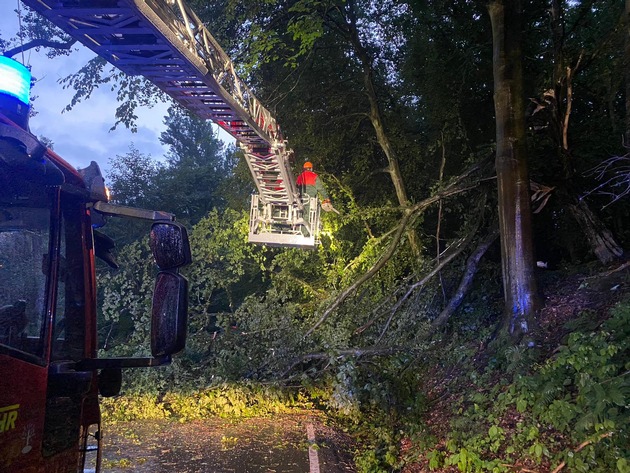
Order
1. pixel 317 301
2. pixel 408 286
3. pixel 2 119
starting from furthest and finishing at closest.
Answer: pixel 317 301, pixel 408 286, pixel 2 119

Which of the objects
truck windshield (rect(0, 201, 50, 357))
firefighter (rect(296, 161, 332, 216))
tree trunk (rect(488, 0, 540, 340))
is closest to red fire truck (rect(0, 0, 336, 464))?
truck windshield (rect(0, 201, 50, 357))

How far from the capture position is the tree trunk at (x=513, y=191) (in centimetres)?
717

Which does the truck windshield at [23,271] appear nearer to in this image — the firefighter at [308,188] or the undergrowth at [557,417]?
the undergrowth at [557,417]

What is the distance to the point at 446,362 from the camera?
25.1 ft

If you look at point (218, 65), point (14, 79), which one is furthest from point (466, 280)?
point (14, 79)

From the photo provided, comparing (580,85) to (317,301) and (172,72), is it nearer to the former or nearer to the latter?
(317,301)

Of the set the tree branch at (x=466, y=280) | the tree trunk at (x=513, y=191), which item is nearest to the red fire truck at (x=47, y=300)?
the tree trunk at (x=513, y=191)

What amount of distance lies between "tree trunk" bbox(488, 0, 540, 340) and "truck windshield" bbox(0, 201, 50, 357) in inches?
241

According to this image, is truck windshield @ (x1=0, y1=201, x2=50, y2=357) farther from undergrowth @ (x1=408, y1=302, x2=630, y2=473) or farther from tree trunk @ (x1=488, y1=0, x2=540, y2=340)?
tree trunk @ (x1=488, y1=0, x2=540, y2=340)

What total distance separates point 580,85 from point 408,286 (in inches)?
218

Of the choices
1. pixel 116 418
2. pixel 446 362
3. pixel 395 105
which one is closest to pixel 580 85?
pixel 395 105

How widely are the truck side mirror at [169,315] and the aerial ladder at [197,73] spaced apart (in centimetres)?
306

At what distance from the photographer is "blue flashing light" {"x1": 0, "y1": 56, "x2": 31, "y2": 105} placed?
225 cm

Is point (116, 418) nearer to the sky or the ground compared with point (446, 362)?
nearer to the ground
